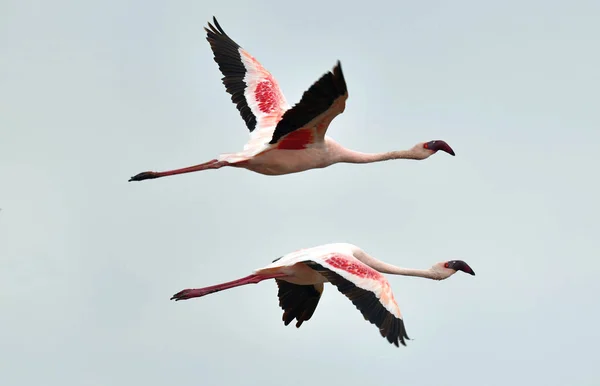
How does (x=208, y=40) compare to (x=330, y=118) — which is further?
(x=208, y=40)

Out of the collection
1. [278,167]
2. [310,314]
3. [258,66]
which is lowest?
[310,314]

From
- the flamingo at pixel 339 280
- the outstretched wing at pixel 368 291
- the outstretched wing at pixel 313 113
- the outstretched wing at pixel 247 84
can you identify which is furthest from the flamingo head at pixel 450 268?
the outstretched wing at pixel 247 84

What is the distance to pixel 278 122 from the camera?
29875 millimetres

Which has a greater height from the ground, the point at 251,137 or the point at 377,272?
the point at 251,137

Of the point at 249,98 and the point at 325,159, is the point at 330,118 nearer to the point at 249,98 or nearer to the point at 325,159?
the point at 325,159

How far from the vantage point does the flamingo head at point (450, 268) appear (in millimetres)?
30391

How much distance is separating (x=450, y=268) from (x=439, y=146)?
2633mm

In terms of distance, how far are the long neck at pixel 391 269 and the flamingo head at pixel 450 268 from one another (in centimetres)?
8

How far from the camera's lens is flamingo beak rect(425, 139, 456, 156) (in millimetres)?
31308

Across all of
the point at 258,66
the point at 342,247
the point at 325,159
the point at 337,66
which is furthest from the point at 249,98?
the point at 337,66

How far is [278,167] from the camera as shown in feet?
99.3

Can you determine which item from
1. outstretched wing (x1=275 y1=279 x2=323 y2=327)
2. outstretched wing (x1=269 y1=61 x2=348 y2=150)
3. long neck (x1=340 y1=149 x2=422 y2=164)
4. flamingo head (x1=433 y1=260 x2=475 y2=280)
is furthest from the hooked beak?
outstretched wing (x1=275 y1=279 x2=323 y2=327)

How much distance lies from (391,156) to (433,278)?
281 cm

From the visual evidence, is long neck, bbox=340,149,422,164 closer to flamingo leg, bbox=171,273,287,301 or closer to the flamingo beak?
the flamingo beak
